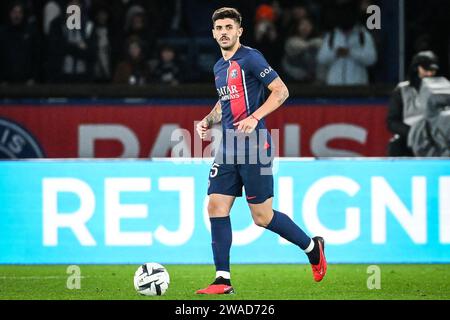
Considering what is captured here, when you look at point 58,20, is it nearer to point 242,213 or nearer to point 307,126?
point 307,126

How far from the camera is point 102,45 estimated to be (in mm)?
14758

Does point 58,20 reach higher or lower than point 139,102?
higher

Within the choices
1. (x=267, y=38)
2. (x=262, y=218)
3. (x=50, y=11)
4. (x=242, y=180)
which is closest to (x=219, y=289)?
(x=262, y=218)

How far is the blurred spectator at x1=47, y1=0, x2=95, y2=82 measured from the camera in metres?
14.5

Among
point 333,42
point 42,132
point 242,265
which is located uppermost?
point 333,42

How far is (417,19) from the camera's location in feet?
49.8

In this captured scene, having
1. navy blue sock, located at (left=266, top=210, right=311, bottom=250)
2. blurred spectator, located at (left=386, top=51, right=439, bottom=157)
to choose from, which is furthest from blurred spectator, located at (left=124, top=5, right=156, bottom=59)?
navy blue sock, located at (left=266, top=210, right=311, bottom=250)

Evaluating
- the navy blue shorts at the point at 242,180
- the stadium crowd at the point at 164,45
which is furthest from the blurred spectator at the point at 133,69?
the navy blue shorts at the point at 242,180

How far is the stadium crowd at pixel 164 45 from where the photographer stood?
14477 millimetres

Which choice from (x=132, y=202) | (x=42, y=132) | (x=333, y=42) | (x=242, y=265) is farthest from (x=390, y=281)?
(x=42, y=132)

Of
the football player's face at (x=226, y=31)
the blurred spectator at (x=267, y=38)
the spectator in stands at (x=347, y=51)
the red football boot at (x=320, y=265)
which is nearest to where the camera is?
the football player's face at (x=226, y=31)

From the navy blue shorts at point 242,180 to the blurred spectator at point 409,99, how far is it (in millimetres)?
4163

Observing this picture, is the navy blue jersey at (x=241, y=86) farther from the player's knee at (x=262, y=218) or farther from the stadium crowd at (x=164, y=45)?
the stadium crowd at (x=164, y=45)

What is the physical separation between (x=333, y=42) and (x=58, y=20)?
124 inches
